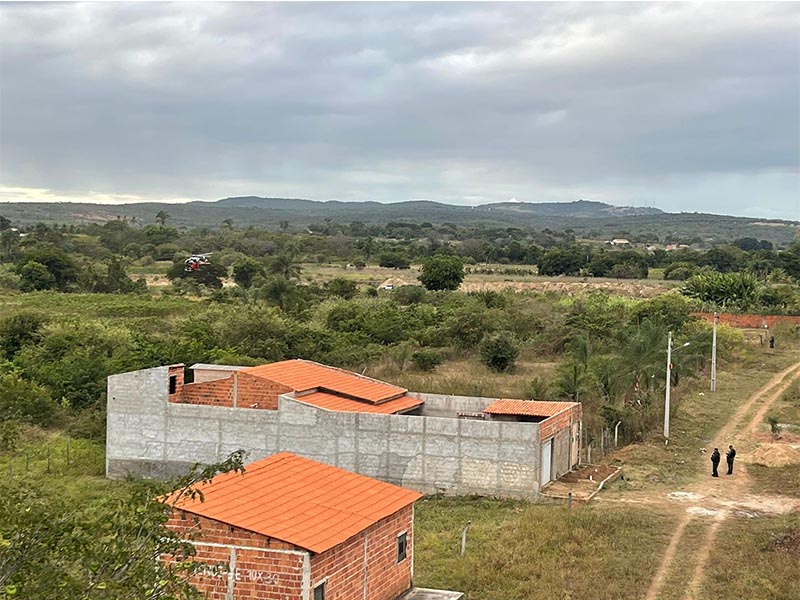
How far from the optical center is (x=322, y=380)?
2539 centimetres

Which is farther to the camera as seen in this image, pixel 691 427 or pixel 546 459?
pixel 691 427

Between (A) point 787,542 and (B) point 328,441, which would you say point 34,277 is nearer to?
(B) point 328,441

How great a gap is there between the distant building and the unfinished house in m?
7.24

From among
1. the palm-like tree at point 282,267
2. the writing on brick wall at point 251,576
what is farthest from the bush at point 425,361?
the palm-like tree at point 282,267

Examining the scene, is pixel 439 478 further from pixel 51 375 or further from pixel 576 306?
pixel 576 306

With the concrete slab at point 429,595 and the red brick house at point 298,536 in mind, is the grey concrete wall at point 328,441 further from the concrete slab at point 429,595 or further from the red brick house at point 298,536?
the concrete slab at point 429,595

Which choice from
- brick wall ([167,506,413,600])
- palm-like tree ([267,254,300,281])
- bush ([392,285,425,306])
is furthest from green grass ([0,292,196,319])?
brick wall ([167,506,413,600])

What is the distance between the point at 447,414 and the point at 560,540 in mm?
8426

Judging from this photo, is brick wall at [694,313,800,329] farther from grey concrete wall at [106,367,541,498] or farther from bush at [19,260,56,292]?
bush at [19,260,56,292]

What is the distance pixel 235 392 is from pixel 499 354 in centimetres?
1891

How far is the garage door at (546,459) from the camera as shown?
22094mm

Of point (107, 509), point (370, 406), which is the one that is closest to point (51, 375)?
point (370, 406)

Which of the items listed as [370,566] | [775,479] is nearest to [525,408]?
[775,479]

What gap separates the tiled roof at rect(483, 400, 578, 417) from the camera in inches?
955
